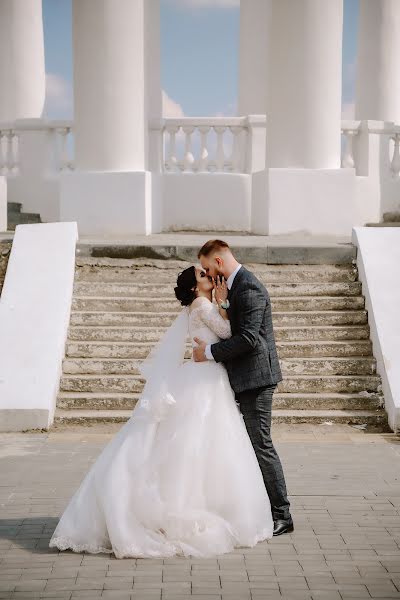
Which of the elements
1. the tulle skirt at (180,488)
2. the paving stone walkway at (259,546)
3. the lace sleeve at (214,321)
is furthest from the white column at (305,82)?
the tulle skirt at (180,488)

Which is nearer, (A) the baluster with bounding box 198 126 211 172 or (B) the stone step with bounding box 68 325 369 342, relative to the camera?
(B) the stone step with bounding box 68 325 369 342

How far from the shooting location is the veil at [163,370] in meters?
5.49

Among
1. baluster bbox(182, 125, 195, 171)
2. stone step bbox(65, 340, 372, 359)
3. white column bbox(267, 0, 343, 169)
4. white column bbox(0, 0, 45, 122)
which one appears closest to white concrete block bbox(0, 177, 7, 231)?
baluster bbox(182, 125, 195, 171)

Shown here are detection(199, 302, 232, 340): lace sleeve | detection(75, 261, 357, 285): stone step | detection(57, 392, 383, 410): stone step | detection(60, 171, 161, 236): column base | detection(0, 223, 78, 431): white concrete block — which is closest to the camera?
detection(199, 302, 232, 340): lace sleeve

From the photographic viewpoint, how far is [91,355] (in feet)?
31.3

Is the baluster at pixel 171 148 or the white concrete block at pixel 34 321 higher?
the baluster at pixel 171 148

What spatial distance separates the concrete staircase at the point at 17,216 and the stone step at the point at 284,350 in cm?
706

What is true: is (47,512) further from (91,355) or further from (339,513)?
(91,355)

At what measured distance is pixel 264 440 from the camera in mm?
5602

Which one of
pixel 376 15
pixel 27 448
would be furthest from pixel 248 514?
pixel 376 15

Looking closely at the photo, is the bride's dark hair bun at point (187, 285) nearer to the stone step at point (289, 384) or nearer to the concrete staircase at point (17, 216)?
the stone step at point (289, 384)

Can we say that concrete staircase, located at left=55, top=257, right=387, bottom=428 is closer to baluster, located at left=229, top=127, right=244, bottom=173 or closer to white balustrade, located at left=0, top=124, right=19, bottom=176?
baluster, located at left=229, top=127, right=244, bottom=173

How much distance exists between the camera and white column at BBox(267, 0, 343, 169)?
1352 cm

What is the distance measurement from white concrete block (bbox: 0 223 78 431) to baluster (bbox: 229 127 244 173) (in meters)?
5.67
